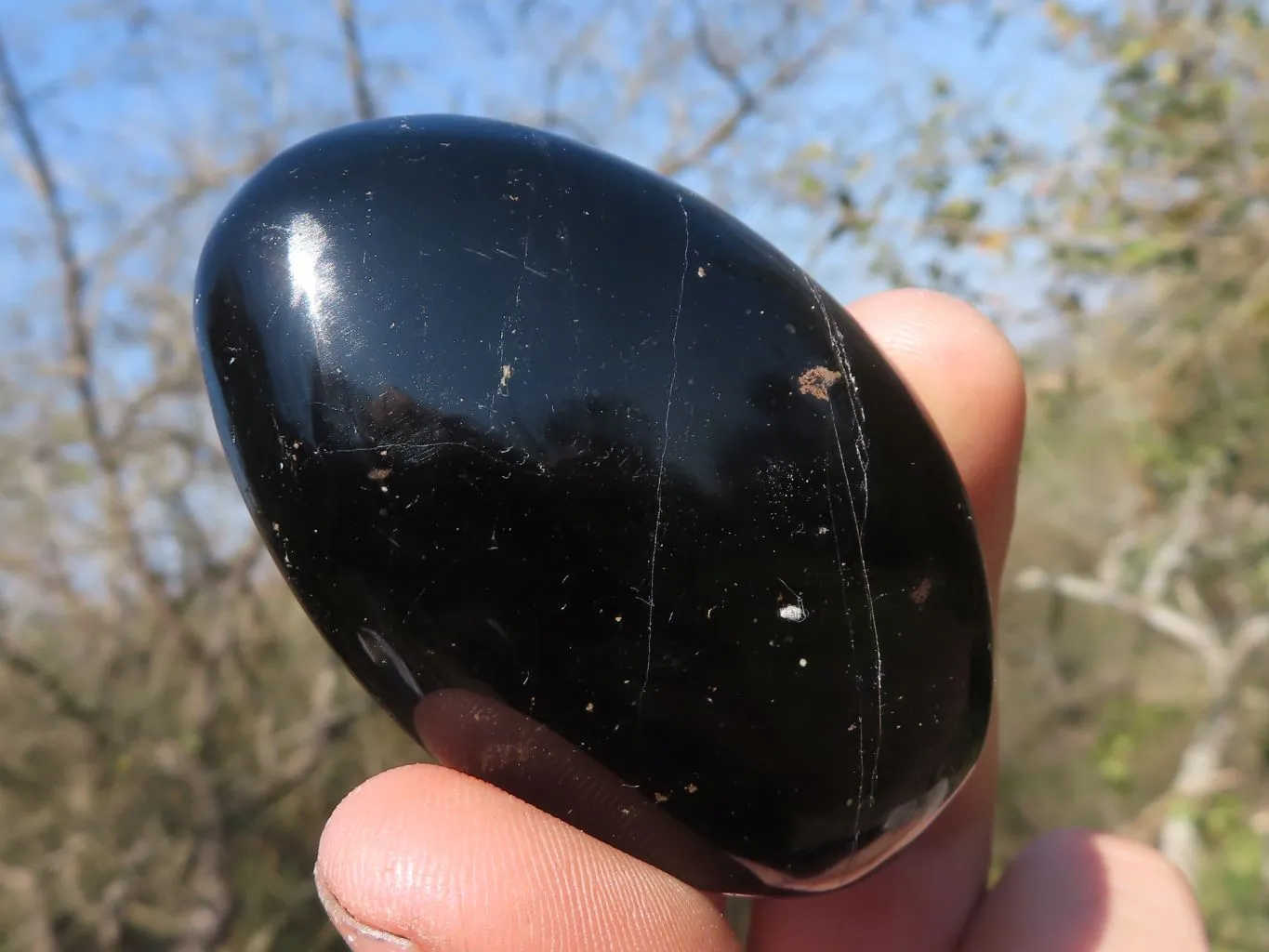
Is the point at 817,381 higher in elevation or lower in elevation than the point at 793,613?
higher

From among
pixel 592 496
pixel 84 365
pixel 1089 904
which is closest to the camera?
pixel 592 496

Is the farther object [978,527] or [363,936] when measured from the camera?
[978,527]

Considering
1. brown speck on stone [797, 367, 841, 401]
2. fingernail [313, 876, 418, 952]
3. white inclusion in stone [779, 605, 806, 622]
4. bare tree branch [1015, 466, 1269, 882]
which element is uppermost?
brown speck on stone [797, 367, 841, 401]

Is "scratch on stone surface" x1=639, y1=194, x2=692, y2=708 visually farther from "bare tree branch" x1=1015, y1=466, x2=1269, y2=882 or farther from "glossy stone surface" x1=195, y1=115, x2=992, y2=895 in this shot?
"bare tree branch" x1=1015, y1=466, x2=1269, y2=882

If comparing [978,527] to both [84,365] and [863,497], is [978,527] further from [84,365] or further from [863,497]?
[84,365]

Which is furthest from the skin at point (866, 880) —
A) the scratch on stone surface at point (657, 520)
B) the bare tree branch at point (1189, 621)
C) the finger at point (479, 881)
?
the bare tree branch at point (1189, 621)

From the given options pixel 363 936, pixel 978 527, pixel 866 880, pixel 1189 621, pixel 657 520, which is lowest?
pixel 1189 621

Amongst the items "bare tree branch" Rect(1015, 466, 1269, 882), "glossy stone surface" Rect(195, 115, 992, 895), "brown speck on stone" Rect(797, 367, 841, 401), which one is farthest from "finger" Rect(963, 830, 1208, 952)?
"bare tree branch" Rect(1015, 466, 1269, 882)

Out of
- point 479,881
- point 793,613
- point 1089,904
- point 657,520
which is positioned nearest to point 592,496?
point 657,520
